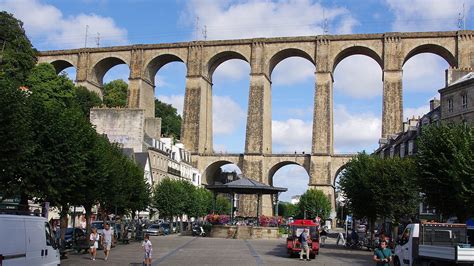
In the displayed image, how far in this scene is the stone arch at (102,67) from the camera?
96.2 meters

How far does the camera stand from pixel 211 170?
9481cm

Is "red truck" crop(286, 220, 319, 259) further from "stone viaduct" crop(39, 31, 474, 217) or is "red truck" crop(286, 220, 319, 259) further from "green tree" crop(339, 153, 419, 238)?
"stone viaduct" crop(39, 31, 474, 217)

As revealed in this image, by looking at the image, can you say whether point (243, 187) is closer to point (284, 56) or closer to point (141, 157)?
point (141, 157)

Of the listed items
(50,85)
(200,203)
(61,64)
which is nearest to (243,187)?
(200,203)

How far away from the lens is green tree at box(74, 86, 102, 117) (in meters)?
85.7

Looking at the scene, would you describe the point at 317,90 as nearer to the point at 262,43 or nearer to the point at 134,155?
the point at 262,43

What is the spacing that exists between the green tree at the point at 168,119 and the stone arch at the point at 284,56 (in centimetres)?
3091

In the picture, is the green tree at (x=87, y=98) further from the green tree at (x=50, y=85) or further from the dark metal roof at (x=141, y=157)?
the dark metal roof at (x=141, y=157)

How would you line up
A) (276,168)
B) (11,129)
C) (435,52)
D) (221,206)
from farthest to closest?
(221,206) < (276,168) < (435,52) < (11,129)

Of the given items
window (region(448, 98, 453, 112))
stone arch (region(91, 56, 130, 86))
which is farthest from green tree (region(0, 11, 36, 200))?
stone arch (region(91, 56, 130, 86))

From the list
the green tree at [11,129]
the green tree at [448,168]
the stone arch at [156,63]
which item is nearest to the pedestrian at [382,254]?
the green tree at [448,168]

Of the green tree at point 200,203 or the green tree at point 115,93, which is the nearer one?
the green tree at point 200,203

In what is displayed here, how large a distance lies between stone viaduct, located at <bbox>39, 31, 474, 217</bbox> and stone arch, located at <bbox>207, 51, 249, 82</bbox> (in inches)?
6.6

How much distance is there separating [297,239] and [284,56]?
63.1m
